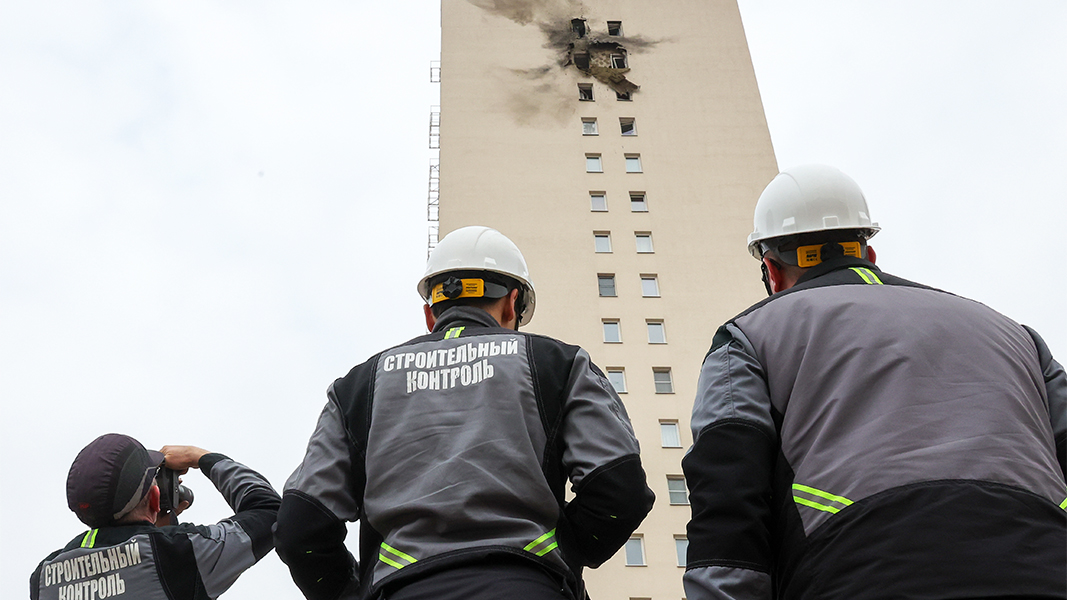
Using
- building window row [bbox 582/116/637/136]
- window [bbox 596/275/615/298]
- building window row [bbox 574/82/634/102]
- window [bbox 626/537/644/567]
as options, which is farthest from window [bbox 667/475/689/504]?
building window row [bbox 574/82/634/102]

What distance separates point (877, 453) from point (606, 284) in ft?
100

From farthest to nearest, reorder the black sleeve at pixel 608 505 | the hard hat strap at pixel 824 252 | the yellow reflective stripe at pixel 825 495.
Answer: the hard hat strap at pixel 824 252 < the black sleeve at pixel 608 505 < the yellow reflective stripe at pixel 825 495

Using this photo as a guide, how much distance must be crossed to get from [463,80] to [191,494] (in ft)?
114

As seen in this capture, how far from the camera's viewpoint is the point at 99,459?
370 cm

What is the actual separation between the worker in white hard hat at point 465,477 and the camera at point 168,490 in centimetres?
128

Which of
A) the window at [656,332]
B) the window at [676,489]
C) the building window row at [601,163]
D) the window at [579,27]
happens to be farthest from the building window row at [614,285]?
the window at [579,27]

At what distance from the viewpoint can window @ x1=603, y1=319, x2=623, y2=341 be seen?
31156 millimetres

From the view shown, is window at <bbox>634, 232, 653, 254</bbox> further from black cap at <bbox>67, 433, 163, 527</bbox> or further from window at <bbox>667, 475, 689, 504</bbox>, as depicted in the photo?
black cap at <bbox>67, 433, 163, 527</bbox>

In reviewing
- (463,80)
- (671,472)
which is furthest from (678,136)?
(671,472)

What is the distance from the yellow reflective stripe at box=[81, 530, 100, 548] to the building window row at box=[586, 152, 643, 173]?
3250cm

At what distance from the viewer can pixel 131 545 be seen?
360 centimetres

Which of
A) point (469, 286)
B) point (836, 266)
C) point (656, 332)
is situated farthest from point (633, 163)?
point (836, 266)

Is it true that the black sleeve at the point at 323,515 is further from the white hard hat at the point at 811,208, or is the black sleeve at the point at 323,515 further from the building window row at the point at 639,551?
the building window row at the point at 639,551

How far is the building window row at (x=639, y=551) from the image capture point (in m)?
26.8
